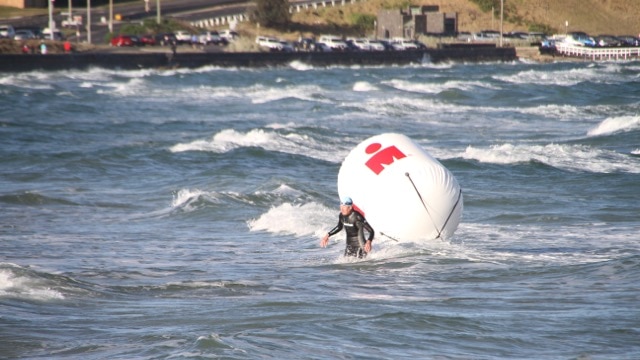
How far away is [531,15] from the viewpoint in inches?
4542

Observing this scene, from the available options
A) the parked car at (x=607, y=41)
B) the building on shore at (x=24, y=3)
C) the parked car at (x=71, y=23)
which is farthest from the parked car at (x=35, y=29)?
the parked car at (x=607, y=41)

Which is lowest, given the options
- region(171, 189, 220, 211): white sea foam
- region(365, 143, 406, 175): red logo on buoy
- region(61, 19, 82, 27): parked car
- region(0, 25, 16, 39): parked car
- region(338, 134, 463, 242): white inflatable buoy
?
region(171, 189, 220, 211): white sea foam

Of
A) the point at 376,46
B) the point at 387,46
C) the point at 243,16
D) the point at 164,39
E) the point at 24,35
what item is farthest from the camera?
the point at 243,16

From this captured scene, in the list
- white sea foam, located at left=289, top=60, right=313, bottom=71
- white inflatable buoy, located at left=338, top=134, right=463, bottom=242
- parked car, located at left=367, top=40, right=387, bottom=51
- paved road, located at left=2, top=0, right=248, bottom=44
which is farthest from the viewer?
paved road, located at left=2, top=0, right=248, bottom=44

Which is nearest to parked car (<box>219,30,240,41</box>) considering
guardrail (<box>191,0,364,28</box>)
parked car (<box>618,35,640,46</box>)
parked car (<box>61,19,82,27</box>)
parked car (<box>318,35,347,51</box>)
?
guardrail (<box>191,0,364,28</box>)

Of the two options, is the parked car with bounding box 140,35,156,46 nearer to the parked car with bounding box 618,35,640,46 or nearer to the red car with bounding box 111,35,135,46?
the red car with bounding box 111,35,135,46

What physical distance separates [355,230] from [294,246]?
2.87 metres

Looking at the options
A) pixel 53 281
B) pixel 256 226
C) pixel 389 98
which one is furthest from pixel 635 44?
pixel 53 281

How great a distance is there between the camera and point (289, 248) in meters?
17.7

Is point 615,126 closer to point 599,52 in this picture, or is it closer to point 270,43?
point 270,43

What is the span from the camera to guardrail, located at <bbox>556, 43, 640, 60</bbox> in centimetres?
9844

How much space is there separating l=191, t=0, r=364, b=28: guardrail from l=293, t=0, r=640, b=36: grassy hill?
901 millimetres

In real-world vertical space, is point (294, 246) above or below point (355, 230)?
below

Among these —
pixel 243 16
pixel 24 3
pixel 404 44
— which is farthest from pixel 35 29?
pixel 404 44
